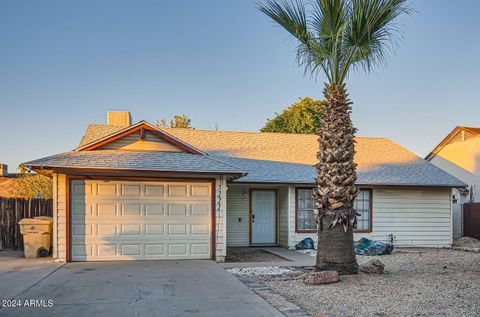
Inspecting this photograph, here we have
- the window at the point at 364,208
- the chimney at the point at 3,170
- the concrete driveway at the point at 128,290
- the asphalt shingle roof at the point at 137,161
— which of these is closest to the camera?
the concrete driveway at the point at 128,290

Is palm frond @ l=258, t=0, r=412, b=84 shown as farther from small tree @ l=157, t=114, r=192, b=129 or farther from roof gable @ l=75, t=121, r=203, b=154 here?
small tree @ l=157, t=114, r=192, b=129

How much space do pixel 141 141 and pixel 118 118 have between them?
20.9 feet

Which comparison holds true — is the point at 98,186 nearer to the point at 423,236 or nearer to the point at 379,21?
the point at 379,21

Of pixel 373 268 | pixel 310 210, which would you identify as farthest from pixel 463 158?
pixel 373 268

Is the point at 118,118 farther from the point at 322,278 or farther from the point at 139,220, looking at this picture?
the point at 322,278

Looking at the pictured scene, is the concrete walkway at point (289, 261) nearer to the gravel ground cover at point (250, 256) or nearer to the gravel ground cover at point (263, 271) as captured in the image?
the gravel ground cover at point (250, 256)

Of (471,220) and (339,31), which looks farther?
(471,220)

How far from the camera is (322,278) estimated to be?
354 inches

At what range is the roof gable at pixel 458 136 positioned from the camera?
25.4 meters

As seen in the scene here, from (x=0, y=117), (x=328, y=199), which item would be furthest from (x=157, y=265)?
(x=0, y=117)

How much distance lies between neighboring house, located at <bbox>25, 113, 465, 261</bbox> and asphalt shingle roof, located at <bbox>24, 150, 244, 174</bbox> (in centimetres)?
3

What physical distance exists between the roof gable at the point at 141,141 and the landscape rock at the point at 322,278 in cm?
577

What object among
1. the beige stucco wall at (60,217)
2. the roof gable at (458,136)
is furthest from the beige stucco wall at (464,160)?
→ the beige stucco wall at (60,217)

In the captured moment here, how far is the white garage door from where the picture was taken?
39.6ft
